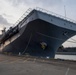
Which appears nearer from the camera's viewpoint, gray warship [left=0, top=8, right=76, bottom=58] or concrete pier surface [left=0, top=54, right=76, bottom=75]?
concrete pier surface [left=0, top=54, right=76, bottom=75]

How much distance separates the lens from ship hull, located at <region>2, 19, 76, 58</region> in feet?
78.2

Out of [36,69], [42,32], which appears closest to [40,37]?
[42,32]

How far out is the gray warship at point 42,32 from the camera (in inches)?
902

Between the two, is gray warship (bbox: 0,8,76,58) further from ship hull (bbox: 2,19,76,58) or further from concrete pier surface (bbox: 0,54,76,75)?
concrete pier surface (bbox: 0,54,76,75)

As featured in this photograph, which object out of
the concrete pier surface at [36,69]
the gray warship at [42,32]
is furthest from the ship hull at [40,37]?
the concrete pier surface at [36,69]

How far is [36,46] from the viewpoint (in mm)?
25984

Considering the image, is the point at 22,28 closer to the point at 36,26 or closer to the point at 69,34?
the point at 36,26

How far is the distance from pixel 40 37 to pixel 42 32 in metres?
0.97

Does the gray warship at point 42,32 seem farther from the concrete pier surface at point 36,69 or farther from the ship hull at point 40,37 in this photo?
the concrete pier surface at point 36,69

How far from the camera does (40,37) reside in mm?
25156

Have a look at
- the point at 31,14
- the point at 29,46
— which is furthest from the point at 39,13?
the point at 29,46

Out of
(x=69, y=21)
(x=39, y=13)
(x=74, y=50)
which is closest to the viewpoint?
(x=39, y=13)

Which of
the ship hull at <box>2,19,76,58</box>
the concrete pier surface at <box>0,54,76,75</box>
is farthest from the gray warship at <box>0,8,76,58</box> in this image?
the concrete pier surface at <box>0,54,76,75</box>

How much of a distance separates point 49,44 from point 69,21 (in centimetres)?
460
